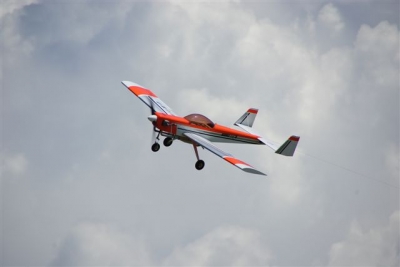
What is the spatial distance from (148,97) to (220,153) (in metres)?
9.84

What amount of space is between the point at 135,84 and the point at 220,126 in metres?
9.60

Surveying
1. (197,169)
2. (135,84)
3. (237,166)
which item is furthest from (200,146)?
(135,84)

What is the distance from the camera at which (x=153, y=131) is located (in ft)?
144

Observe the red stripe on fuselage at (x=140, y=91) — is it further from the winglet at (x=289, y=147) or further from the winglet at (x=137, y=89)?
the winglet at (x=289, y=147)

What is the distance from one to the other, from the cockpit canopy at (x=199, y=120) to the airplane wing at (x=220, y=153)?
989mm

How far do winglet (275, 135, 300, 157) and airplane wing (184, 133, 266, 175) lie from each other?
299 centimetres

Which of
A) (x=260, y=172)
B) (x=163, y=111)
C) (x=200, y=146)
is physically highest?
(x=163, y=111)

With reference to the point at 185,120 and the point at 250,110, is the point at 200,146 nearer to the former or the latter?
the point at 185,120

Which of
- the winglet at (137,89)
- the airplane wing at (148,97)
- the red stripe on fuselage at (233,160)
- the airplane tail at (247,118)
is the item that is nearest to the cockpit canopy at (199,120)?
the airplane wing at (148,97)

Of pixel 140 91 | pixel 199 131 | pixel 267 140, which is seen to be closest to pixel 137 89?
pixel 140 91

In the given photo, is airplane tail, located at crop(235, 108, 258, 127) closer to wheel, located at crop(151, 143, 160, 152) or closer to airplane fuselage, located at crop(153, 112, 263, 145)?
airplane fuselage, located at crop(153, 112, 263, 145)

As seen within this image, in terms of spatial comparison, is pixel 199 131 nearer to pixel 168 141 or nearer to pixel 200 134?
pixel 200 134

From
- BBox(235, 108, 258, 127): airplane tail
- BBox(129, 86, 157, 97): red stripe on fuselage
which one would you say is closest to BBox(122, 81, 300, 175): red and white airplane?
BBox(235, 108, 258, 127): airplane tail

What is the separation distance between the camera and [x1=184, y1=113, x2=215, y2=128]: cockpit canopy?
44569 millimetres
